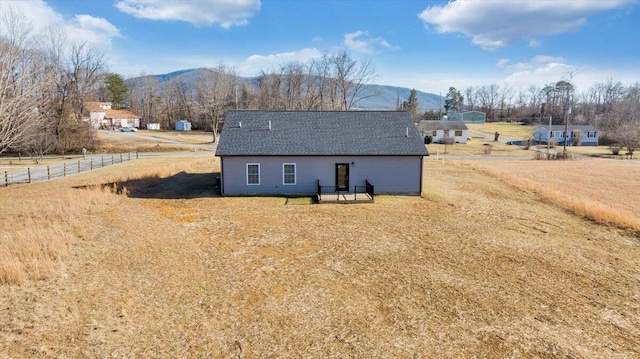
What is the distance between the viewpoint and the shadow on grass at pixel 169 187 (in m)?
21.9

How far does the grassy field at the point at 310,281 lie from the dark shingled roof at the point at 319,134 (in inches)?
156

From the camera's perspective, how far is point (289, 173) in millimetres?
22125

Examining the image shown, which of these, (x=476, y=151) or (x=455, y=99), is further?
(x=455, y=99)

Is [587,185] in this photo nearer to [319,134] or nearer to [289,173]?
[319,134]

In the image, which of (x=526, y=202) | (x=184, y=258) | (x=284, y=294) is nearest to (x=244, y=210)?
(x=184, y=258)

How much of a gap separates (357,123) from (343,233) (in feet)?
36.7

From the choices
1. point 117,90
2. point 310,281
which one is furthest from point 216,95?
point 310,281

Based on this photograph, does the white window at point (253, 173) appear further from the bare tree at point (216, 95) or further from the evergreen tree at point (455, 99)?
the evergreen tree at point (455, 99)

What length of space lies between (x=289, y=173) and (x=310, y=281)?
38.9 feet

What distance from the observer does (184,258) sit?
40.3 feet

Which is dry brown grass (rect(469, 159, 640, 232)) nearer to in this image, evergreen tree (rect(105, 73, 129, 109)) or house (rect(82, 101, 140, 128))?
house (rect(82, 101, 140, 128))

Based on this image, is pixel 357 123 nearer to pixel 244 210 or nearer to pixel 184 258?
pixel 244 210

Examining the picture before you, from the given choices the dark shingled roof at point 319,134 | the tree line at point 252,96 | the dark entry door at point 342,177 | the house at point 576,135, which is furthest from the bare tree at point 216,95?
the house at point 576,135

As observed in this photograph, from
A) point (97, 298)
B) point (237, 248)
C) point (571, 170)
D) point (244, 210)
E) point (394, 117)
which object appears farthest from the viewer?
point (571, 170)
